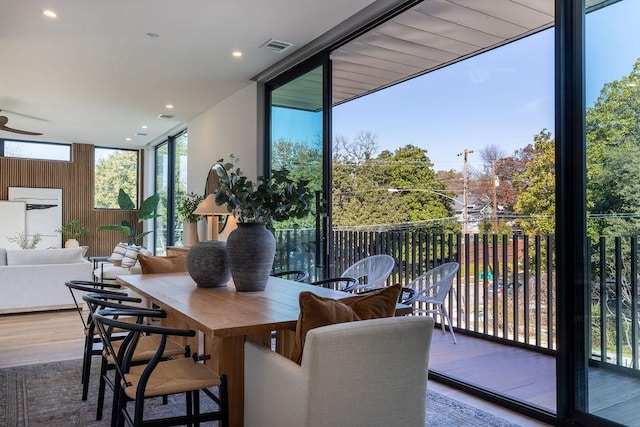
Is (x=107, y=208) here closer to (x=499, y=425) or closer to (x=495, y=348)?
(x=495, y=348)

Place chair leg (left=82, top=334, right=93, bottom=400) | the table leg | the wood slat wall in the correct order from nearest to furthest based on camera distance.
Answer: the table leg, chair leg (left=82, top=334, right=93, bottom=400), the wood slat wall

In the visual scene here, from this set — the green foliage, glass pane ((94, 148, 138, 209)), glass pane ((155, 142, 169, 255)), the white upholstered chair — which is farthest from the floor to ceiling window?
the white upholstered chair

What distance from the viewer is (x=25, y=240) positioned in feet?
30.8

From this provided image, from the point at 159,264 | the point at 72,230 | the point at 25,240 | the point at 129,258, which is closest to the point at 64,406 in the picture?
the point at 159,264

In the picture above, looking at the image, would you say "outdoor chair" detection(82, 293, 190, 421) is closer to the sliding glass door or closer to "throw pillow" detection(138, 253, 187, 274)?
"throw pillow" detection(138, 253, 187, 274)

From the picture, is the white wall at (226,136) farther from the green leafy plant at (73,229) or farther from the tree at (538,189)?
the green leafy plant at (73,229)

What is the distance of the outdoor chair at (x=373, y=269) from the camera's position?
4773 millimetres

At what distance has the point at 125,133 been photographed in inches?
351

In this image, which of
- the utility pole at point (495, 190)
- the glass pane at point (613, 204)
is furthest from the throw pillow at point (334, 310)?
the utility pole at point (495, 190)

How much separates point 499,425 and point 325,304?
1.59 m

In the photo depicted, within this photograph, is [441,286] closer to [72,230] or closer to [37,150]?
[72,230]

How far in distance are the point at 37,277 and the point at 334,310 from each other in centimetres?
529

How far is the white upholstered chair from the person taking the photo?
57.4 inches

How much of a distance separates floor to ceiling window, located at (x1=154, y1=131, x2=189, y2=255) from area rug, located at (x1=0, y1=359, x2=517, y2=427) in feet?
17.0
